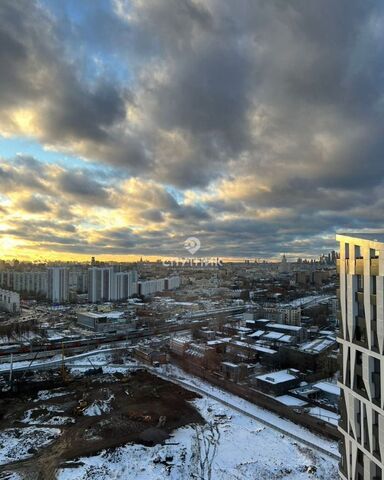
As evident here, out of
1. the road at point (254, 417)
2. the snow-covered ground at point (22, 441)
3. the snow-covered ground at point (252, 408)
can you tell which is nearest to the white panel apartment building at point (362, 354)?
the road at point (254, 417)

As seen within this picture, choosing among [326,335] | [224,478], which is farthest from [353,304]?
[326,335]

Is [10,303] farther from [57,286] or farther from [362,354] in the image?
[362,354]

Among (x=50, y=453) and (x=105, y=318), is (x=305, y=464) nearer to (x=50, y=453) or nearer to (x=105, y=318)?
(x=50, y=453)

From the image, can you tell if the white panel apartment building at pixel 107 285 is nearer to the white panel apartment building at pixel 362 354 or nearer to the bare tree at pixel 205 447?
the bare tree at pixel 205 447

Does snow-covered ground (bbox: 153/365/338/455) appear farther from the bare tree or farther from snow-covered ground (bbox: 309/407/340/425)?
the bare tree

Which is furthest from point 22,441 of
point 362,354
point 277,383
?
point 362,354

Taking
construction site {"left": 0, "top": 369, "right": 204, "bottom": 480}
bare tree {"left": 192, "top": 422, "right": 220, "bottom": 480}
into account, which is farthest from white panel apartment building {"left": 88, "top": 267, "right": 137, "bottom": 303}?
bare tree {"left": 192, "top": 422, "right": 220, "bottom": 480}

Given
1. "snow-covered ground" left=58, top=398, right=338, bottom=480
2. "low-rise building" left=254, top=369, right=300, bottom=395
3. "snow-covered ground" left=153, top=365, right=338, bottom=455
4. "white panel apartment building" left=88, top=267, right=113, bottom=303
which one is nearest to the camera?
"snow-covered ground" left=58, top=398, right=338, bottom=480
